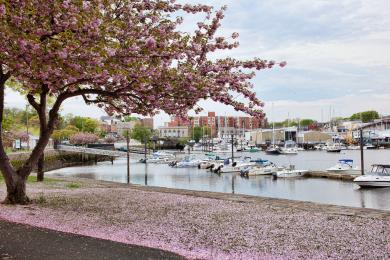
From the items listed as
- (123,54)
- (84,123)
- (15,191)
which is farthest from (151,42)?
(84,123)

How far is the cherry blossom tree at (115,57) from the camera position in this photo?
11469mm

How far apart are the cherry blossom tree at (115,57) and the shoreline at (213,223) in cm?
354

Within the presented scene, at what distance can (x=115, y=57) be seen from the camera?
12.6 m

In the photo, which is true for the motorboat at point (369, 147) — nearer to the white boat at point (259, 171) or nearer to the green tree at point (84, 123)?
the green tree at point (84, 123)

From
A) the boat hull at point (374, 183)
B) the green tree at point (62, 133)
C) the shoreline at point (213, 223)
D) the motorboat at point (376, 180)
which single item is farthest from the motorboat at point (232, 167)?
the shoreline at point (213, 223)

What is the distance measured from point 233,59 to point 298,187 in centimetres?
4037

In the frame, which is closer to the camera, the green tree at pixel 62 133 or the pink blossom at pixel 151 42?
the pink blossom at pixel 151 42

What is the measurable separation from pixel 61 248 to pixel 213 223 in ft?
17.8

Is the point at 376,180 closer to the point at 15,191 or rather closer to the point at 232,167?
the point at 232,167

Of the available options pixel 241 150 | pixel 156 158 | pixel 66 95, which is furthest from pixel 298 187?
pixel 241 150

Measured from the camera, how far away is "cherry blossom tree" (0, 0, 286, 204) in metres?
11.5

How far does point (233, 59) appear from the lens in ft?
50.5

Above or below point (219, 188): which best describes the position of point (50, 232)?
above

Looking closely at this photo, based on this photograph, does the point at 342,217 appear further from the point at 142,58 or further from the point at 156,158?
the point at 156,158
